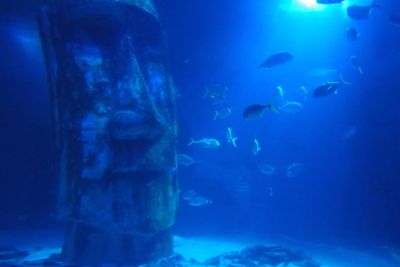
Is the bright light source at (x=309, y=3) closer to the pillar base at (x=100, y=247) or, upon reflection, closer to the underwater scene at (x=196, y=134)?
the underwater scene at (x=196, y=134)

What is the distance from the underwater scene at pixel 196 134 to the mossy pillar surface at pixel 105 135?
3 cm

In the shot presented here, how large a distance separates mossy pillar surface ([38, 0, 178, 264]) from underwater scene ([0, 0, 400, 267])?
0.03 meters

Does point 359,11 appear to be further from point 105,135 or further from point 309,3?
point 105,135

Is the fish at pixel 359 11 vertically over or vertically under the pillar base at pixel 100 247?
over

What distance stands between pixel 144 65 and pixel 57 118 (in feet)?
7.61

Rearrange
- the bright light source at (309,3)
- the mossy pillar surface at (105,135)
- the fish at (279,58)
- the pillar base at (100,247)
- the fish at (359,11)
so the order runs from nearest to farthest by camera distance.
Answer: the mossy pillar surface at (105,135) < the pillar base at (100,247) < the fish at (279,58) < the fish at (359,11) < the bright light source at (309,3)

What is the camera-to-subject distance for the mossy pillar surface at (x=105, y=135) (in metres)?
6.94

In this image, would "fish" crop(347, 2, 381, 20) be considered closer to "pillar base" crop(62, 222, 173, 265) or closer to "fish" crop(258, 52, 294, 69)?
"fish" crop(258, 52, 294, 69)

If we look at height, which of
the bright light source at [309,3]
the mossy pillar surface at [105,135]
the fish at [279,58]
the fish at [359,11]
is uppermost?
the bright light source at [309,3]

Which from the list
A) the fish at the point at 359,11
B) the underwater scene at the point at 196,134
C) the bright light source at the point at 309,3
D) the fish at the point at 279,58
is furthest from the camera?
the bright light source at the point at 309,3

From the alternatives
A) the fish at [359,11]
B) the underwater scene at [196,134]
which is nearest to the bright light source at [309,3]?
the underwater scene at [196,134]

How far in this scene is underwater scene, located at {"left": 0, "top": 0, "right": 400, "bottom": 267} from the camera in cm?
721

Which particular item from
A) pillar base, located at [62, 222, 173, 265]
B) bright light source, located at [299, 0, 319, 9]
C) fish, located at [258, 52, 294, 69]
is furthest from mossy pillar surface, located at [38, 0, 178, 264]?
bright light source, located at [299, 0, 319, 9]

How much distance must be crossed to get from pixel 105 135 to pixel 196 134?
793cm
